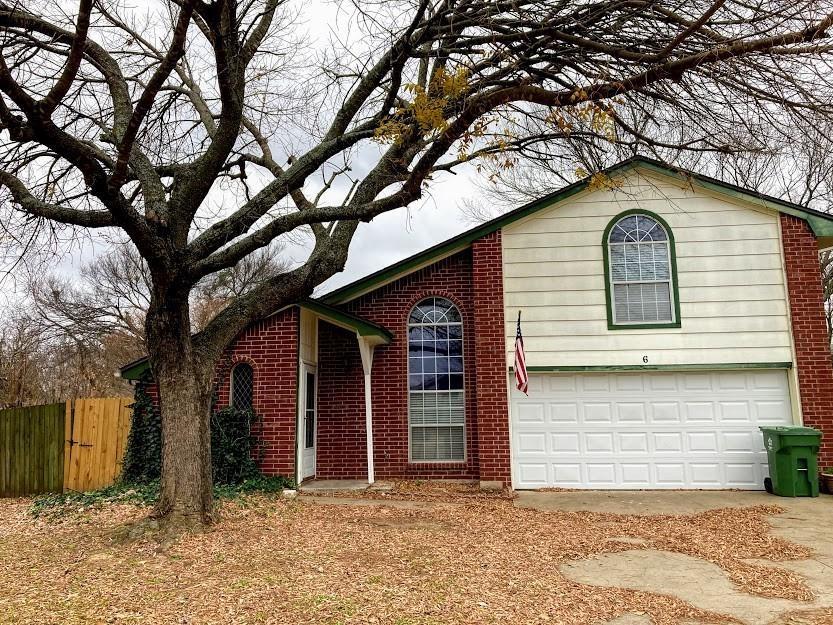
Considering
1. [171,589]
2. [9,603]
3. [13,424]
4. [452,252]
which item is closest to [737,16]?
[452,252]

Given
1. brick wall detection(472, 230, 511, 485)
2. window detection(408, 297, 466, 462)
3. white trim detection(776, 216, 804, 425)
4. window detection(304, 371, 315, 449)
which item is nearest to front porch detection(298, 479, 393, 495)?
window detection(304, 371, 315, 449)

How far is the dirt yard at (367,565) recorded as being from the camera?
4.87 meters

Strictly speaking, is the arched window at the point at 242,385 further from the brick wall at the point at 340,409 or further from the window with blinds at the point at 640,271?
the window with blinds at the point at 640,271

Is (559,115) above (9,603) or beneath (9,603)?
above

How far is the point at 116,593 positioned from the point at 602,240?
919 centimetres

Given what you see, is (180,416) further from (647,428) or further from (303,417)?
(647,428)

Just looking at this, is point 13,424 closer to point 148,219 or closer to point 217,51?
point 148,219

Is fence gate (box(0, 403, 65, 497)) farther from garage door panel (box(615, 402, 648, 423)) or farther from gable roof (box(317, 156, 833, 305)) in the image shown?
garage door panel (box(615, 402, 648, 423))

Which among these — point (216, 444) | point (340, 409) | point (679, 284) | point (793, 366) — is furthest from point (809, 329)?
point (216, 444)

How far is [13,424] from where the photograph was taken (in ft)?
37.3

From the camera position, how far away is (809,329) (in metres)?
10.6

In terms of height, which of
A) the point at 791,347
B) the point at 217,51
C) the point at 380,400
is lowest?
the point at 380,400

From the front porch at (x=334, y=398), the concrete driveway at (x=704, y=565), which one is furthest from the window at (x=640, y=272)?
the front porch at (x=334, y=398)

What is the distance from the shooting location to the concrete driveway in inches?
200
